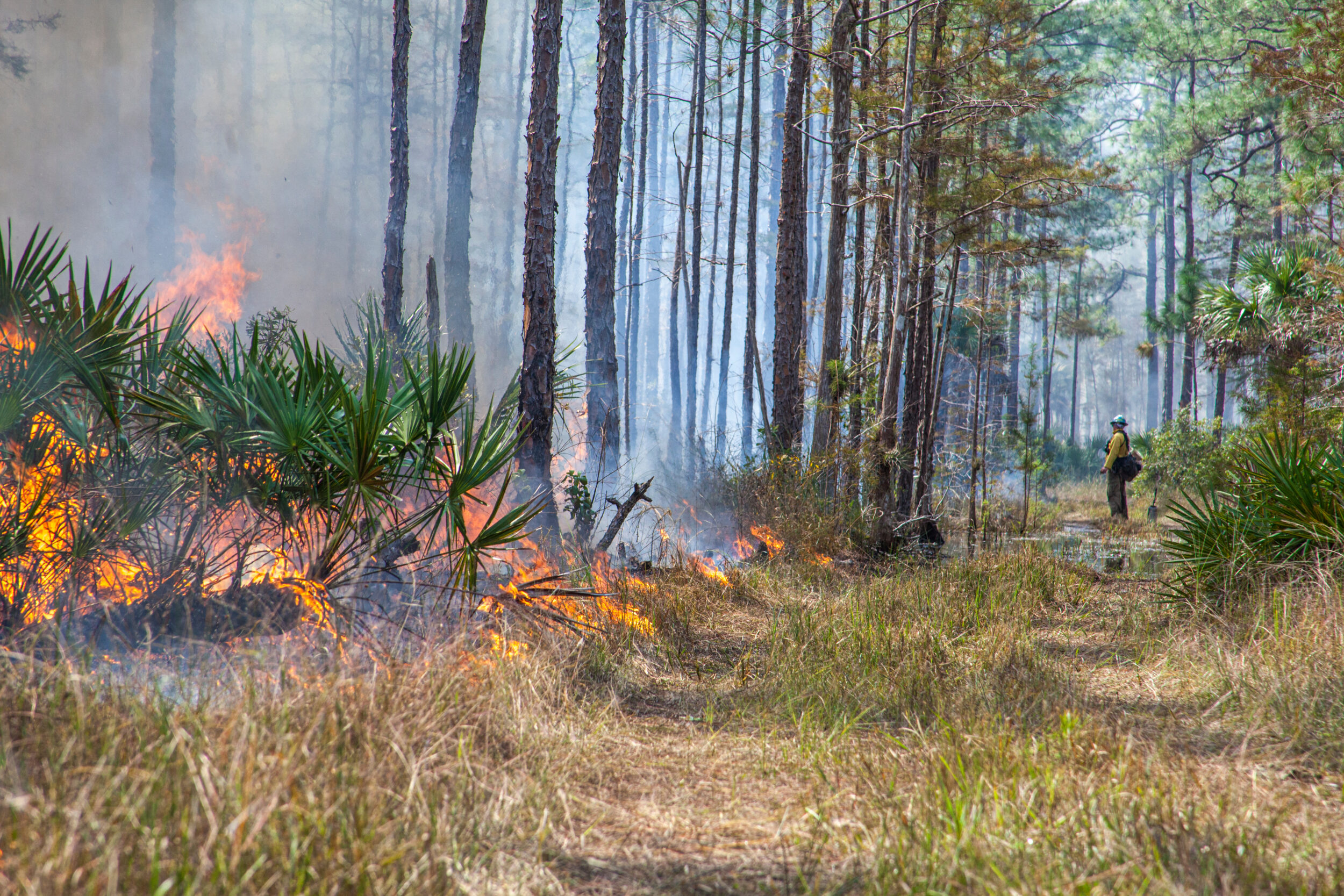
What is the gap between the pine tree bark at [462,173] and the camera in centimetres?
1306

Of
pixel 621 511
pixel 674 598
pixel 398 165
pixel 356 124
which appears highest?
pixel 356 124

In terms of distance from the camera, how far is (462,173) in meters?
14.7

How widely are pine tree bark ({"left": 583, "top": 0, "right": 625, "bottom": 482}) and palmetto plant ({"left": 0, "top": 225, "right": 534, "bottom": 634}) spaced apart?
549cm

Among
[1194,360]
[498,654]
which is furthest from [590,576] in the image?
[1194,360]

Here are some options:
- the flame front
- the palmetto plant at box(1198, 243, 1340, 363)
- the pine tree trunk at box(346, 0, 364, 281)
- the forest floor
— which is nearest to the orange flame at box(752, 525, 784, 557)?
the forest floor

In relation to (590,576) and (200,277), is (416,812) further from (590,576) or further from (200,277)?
(200,277)

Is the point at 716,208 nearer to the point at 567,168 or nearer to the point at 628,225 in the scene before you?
the point at 628,225

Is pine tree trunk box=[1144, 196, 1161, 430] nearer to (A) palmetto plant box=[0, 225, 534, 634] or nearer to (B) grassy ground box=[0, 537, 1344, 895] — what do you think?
(B) grassy ground box=[0, 537, 1344, 895]

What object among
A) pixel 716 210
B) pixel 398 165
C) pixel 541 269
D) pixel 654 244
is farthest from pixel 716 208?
pixel 654 244

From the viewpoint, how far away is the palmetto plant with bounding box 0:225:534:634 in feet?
11.2

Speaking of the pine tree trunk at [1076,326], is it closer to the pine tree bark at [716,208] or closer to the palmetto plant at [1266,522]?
the pine tree bark at [716,208]

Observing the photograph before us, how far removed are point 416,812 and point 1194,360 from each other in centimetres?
2355

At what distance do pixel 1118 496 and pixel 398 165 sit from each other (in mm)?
14210

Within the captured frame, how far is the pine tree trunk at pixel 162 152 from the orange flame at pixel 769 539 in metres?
22.7
